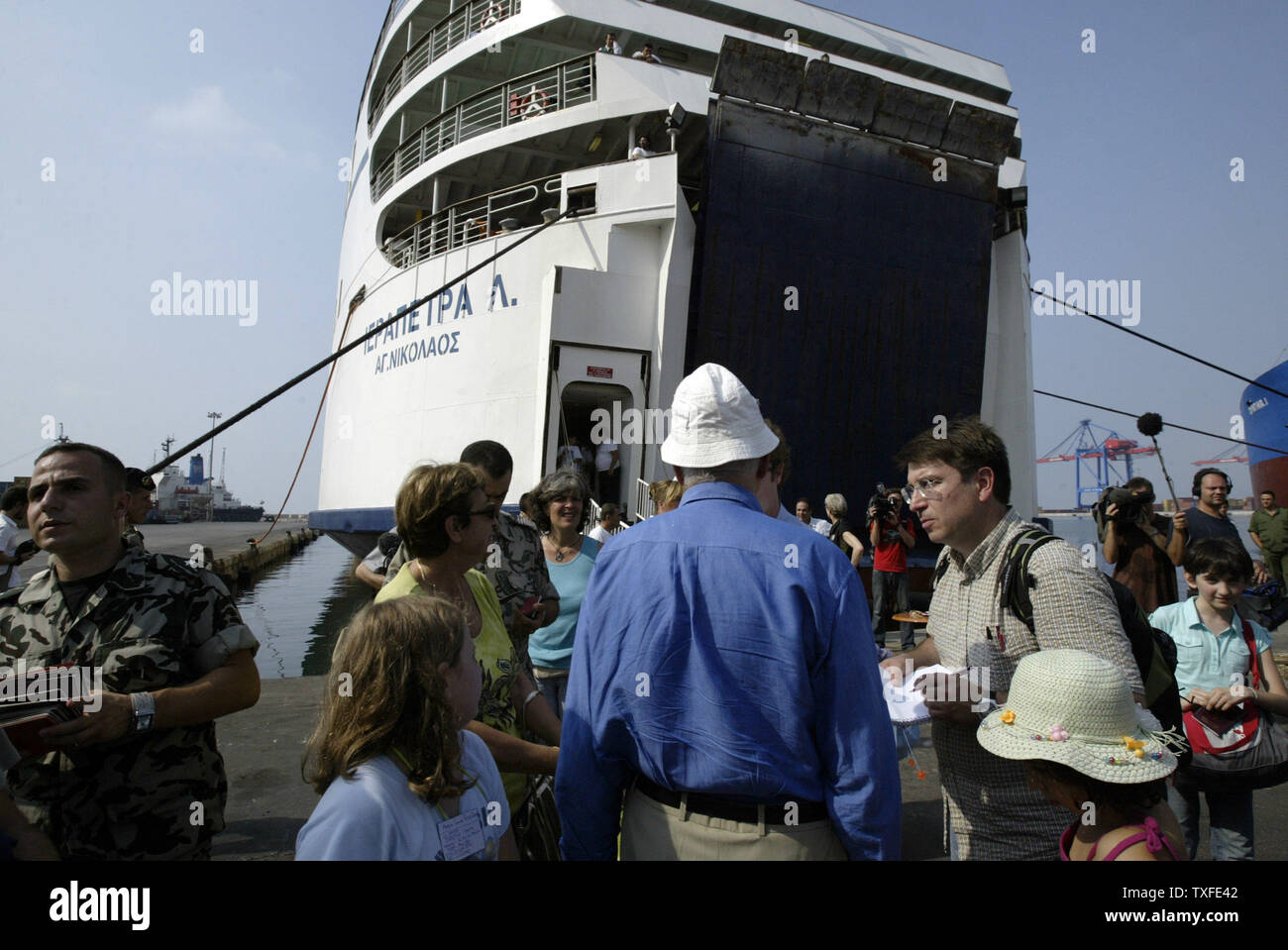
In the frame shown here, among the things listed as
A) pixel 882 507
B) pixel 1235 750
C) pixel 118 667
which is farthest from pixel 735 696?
pixel 882 507

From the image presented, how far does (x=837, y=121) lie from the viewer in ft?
31.1

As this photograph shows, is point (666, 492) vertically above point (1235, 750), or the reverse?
point (666, 492)

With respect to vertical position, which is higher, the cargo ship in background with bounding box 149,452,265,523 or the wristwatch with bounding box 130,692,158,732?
the wristwatch with bounding box 130,692,158,732

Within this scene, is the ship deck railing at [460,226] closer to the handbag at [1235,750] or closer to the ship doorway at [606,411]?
the ship doorway at [606,411]

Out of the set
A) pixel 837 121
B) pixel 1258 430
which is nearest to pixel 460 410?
pixel 837 121

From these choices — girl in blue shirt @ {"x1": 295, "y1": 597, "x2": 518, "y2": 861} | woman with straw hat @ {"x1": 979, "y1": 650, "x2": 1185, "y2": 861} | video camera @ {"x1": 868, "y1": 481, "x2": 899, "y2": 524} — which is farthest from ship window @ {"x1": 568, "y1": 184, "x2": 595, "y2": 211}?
woman with straw hat @ {"x1": 979, "y1": 650, "x2": 1185, "y2": 861}

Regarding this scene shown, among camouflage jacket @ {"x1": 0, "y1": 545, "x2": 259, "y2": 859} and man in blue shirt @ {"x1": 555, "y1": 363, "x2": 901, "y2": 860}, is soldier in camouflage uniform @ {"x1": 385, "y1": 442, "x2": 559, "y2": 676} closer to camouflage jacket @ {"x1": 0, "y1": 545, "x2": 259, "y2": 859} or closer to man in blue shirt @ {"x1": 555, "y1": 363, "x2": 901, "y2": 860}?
camouflage jacket @ {"x1": 0, "y1": 545, "x2": 259, "y2": 859}

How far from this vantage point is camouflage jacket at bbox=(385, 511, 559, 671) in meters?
2.82

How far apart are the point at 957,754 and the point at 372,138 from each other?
55.2ft

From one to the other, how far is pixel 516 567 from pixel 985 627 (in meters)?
1.73

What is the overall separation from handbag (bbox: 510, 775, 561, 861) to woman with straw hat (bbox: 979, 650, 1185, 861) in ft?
4.17

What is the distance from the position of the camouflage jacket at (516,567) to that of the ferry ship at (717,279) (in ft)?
19.4

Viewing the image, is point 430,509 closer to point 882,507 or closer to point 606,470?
point 882,507

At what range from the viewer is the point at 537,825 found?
2.16 meters
